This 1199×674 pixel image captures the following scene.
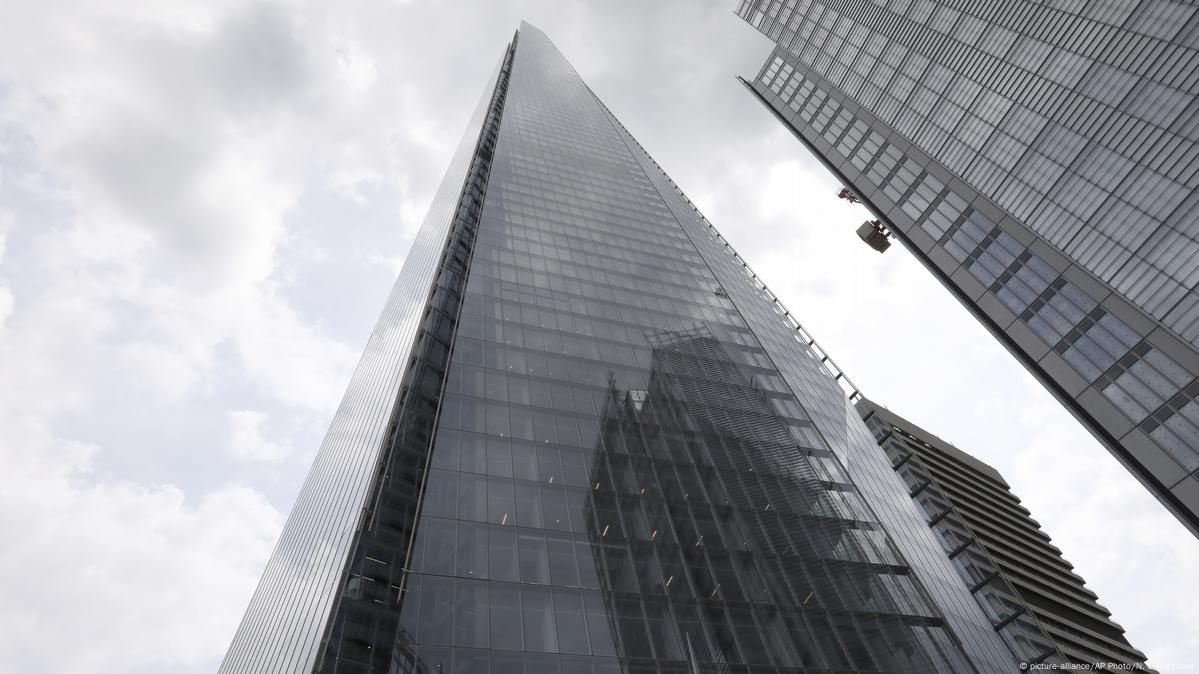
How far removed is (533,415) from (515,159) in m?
43.1

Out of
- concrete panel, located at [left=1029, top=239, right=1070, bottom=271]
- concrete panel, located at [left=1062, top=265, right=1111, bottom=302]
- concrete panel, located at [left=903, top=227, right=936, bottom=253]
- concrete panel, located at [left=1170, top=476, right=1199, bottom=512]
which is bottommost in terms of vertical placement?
concrete panel, located at [left=1170, top=476, right=1199, bottom=512]

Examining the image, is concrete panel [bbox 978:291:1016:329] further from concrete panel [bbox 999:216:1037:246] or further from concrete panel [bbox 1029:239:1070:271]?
concrete panel [bbox 999:216:1037:246]

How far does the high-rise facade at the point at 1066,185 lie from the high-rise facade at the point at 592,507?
12782mm

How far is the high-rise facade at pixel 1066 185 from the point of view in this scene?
1398 inches

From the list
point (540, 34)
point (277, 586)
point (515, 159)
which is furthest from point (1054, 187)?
point (540, 34)

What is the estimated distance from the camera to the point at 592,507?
2859 centimetres

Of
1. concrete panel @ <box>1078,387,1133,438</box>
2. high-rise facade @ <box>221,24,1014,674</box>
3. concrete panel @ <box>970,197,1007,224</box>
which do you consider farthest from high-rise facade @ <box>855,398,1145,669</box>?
concrete panel @ <box>970,197,1007,224</box>

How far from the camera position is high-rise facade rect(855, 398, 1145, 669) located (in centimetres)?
4881

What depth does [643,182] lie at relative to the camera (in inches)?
3302

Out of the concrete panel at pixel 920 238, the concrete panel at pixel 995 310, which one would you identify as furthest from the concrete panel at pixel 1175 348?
the concrete panel at pixel 920 238

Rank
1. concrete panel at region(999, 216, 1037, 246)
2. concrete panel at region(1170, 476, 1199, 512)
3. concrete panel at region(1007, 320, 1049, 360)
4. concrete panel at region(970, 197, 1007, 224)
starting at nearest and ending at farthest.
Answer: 1. concrete panel at region(1170, 476, 1199, 512)
2. concrete panel at region(1007, 320, 1049, 360)
3. concrete panel at region(999, 216, 1037, 246)
4. concrete panel at region(970, 197, 1007, 224)

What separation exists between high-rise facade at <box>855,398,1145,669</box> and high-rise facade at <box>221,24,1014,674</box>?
9.34 m

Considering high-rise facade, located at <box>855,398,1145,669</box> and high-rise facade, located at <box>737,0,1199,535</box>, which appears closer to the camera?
high-rise facade, located at <box>737,0,1199,535</box>

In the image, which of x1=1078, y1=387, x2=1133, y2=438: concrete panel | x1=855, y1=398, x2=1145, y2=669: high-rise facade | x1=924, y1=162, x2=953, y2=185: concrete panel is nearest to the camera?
x1=1078, y1=387, x2=1133, y2=438: concrete panel
